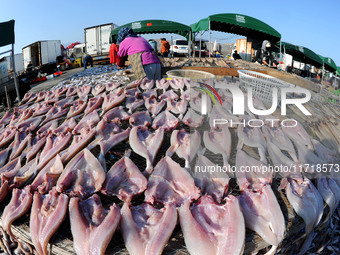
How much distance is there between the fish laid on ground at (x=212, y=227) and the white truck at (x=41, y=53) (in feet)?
70.6

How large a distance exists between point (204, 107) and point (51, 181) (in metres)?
2.10

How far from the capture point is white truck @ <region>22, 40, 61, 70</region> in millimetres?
20812

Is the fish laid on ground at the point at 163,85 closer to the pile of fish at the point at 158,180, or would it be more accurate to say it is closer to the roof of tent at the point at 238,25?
the pile of fish at the point at 158,180

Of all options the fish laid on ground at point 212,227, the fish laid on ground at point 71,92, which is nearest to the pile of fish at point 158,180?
the fish laid on ground at point 212,227

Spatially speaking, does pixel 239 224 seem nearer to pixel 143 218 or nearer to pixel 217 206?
pixel 217 206

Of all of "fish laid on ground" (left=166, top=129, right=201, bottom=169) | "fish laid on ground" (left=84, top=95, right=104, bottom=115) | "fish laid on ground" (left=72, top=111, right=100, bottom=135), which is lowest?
"fish laid on ground" (left=166, top=129, right=201, bottom=169)

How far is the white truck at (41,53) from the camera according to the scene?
68.3 feet

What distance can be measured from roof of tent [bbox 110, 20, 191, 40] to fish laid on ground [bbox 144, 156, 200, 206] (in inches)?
655

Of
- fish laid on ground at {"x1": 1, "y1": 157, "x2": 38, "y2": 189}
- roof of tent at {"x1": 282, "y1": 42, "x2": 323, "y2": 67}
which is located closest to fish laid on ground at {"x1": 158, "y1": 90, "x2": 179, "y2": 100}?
fish laid on ground at {"x1": 1, "y1": 157, "x2": 38, "y2": 189}

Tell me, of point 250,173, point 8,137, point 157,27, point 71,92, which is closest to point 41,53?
point 157,27

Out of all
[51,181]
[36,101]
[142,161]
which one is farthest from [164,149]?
[36,101]

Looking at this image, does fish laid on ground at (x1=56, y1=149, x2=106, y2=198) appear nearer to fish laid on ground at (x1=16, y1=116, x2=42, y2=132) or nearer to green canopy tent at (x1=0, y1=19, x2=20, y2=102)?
fish laid on ground at (x1=16, y1=116, x2=42, y2=132)

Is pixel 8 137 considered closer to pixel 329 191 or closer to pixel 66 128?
pixel 66 128

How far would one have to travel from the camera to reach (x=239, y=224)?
5.71 feet
